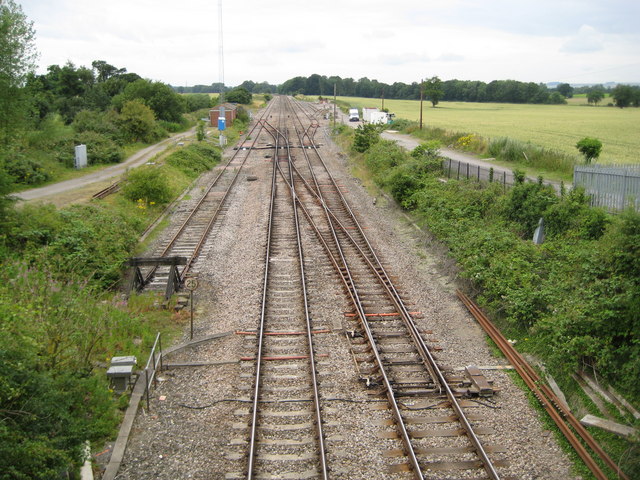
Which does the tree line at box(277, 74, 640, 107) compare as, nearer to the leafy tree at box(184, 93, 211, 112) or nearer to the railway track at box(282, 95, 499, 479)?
the leafy tree at box(184, 93, 211, 112)

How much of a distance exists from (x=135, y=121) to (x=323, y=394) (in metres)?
39.0

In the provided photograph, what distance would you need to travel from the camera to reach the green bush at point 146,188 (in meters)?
23.2

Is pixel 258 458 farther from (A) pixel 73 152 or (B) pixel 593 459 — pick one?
(A) pixel 73 152

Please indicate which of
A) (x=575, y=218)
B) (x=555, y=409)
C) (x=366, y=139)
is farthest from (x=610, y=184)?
(x=366, y=139)

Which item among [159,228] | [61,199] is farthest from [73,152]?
[159,228]

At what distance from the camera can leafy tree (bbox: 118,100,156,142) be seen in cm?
4269

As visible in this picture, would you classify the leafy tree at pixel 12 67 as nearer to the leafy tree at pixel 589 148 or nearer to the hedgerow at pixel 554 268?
the hedgerow at pixel 554 268

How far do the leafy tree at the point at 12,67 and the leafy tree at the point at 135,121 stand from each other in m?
13.4

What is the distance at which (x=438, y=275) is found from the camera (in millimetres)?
15734

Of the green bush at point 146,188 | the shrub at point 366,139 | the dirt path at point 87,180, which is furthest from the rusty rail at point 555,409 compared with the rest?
the shrub at point 366,139

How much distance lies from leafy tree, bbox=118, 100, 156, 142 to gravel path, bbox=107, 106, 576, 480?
2994 centimetres

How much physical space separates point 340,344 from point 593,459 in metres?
5.15

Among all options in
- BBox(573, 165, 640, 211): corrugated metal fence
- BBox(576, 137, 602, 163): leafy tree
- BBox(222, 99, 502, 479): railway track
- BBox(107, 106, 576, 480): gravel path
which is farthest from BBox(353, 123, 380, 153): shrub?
BBox(107, 106, 576, 480): gravel path

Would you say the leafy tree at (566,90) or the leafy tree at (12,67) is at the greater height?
the leafy tree at (566,90)
